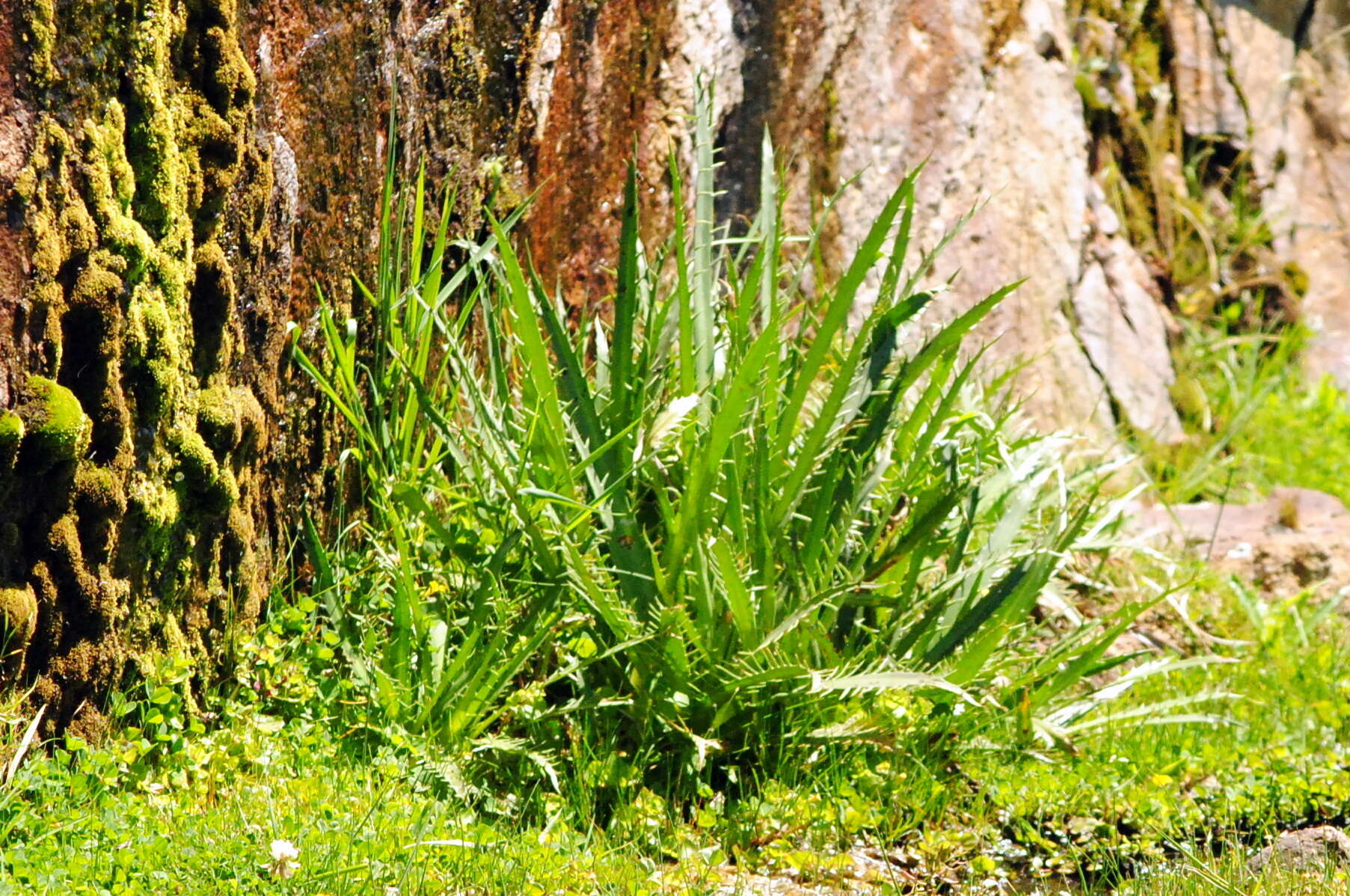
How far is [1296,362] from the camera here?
741 cm

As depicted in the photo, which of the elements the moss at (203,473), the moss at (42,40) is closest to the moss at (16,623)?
the moss at (203,473)

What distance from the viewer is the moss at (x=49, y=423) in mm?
2611

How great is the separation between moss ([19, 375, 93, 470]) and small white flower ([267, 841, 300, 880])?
32.2 inches

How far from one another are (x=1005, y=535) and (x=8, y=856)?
7.69 feet

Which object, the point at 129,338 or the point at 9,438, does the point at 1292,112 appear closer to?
the point at 129,338

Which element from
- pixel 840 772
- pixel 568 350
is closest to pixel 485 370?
pixel 568 350

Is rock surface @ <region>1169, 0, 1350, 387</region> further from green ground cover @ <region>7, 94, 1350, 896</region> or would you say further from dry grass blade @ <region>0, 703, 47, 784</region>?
dry grass blade @ <region>0, 703, 47, 784</region>

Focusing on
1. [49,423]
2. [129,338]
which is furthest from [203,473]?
[49,423]

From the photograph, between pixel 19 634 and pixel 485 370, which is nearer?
pixel 19 634

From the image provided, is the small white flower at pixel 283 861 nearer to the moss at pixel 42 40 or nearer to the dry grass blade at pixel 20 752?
the dry grass blade at pixel 20 752

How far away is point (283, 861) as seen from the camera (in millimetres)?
2551

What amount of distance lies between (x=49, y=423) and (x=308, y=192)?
1028mm

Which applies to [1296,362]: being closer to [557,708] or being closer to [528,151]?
[528,151]

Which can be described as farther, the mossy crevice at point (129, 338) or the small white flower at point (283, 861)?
the mossy crevice at point (129, 338)
